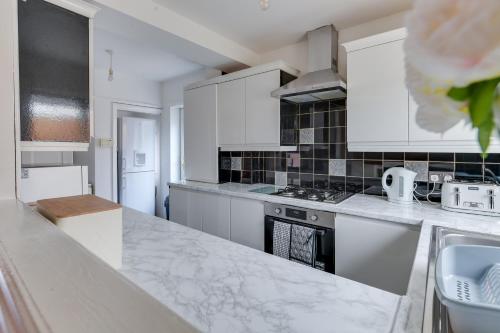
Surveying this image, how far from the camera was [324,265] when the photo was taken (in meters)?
1.92

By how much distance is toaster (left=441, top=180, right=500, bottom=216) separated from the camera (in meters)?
1.55

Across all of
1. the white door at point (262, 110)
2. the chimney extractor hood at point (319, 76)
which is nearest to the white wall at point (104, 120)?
the white door at point (262, 110)

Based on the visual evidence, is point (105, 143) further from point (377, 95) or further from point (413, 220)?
point (413, 220)

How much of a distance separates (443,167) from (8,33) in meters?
2.56

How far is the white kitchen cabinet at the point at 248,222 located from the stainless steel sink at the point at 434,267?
127 cm

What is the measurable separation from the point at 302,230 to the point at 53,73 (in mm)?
1824

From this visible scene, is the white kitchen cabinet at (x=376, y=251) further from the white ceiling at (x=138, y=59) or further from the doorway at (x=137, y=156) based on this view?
the doorway at (x=137, y=156)

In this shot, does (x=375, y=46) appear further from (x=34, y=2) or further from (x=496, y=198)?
(x=34, y=2)

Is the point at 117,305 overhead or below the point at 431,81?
below

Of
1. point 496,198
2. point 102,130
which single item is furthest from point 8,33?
point 102,130

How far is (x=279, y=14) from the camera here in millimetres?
2199

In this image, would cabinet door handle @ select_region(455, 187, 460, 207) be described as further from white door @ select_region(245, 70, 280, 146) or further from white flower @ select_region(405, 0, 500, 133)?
white flower @ select_region(405, 0, 500, 133)

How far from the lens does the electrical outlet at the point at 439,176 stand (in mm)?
1920

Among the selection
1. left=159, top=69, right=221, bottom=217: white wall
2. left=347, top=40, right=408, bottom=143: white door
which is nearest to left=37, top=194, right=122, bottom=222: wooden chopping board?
left=347, top=40, right=408, bottom=143: white door
